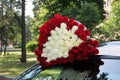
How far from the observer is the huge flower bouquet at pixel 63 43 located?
3.86 metres

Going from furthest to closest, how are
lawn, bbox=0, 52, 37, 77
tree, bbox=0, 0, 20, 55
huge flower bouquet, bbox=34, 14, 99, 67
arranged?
tree, bbox=0, 0, 20, 55, lawn, bbox=0, 52, 37, 77, huge flower bouquet, bbox=34, 14, 99, 67

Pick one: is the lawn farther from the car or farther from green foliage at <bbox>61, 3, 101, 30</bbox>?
the car

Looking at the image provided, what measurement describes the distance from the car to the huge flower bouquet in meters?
0.06

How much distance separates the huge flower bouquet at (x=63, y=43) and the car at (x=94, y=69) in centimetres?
6

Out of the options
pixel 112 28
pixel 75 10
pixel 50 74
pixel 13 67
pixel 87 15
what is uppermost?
pixel 50 74

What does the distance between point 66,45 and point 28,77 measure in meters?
0.62

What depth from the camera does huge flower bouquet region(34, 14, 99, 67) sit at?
12.7 ft

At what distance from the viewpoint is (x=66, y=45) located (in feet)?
13.0

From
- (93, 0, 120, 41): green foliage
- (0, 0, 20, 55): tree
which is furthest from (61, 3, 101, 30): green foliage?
(0, 0, 20, 55): tree

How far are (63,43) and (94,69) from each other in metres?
0.42

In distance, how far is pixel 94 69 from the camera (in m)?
3.74

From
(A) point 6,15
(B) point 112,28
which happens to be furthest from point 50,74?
(A) point 6,15

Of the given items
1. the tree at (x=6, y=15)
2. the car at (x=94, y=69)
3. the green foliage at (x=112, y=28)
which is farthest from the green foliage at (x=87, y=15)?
the tree at (x=6, y=15)

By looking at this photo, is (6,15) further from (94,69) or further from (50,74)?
(94,69)
